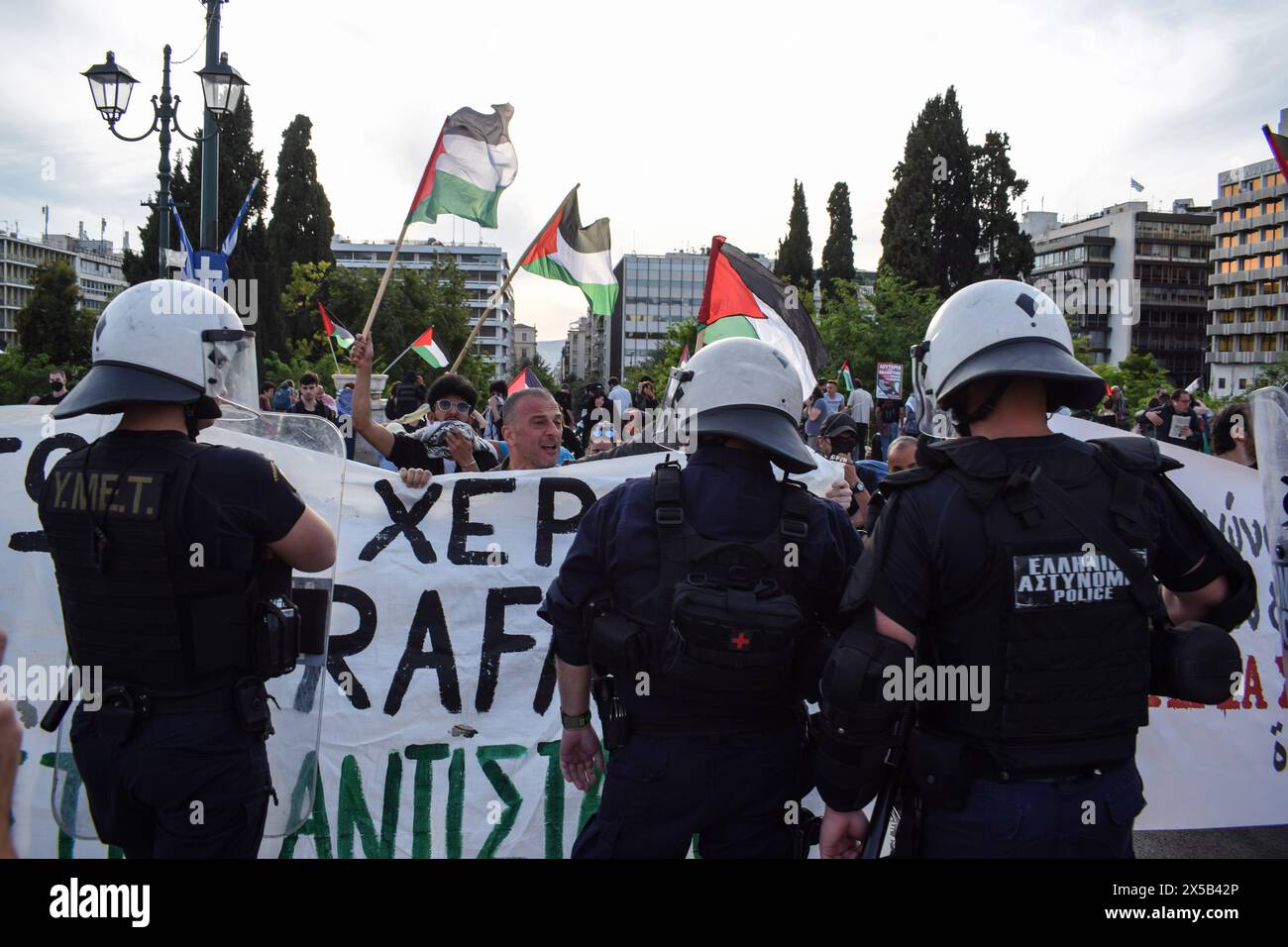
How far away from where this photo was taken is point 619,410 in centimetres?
1600

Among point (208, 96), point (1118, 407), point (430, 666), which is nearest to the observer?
point (430, 666)

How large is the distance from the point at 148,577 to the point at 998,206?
50.7m

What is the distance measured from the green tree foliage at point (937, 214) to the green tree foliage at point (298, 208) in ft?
98.3

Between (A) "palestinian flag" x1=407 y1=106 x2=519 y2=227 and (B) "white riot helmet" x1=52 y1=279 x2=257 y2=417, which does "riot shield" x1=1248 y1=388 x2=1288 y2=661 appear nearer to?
(B) "white riot helmet" x1=52 y1=279 x2=257 y2=417

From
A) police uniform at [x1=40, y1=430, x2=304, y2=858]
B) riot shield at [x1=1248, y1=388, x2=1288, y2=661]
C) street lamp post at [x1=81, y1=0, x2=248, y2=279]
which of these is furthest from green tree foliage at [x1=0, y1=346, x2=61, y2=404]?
riot shield at [x1=1248, y1=388, x2=1288, y2=661]

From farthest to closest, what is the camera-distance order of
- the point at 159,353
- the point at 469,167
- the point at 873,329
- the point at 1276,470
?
the point at 873,329
the point at 469,167
the point at 1276,470
the point at 159,353

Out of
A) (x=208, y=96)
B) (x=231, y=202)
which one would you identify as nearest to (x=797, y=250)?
(x=231, y=202)

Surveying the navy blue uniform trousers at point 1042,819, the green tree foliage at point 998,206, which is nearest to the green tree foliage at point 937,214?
the green tree foliage at point 998,206

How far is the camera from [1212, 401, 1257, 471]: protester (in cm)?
558

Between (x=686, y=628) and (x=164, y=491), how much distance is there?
152cm

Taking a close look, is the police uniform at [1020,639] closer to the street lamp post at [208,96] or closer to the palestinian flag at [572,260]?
the palestinian flag at [572,260]

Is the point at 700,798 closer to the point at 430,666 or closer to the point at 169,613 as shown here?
the point at 169,613

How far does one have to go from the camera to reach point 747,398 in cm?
297

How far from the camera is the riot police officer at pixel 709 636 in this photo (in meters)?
2.65
